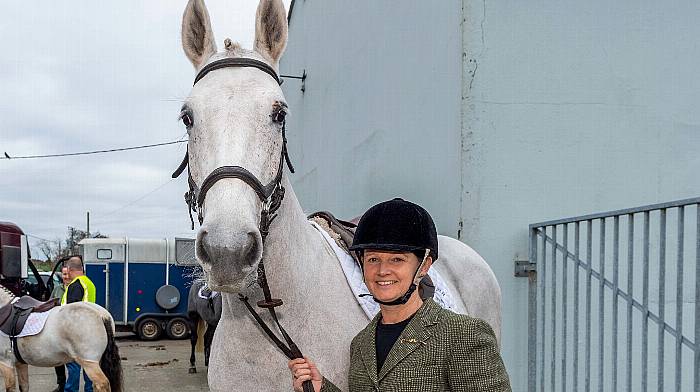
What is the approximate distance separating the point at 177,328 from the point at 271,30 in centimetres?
1347

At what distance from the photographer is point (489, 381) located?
4.72 ft

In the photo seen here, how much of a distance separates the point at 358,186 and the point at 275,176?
536 cm

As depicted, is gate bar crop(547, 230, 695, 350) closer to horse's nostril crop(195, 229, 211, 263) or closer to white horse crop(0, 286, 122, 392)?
horse's nostril crop(195, 229, 211, 263)

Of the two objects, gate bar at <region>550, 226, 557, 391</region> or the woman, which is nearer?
the woman

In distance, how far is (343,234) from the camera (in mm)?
2572

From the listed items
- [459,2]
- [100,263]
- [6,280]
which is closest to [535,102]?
[459,2]

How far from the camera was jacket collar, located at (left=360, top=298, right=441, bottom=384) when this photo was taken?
5.11 feet

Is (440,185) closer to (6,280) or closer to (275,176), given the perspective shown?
(275,176)

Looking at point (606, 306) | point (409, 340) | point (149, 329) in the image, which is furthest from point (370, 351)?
point (149, 329)

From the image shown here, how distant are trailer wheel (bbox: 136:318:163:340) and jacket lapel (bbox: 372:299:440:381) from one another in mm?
13878

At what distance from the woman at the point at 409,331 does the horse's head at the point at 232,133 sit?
1.11ft

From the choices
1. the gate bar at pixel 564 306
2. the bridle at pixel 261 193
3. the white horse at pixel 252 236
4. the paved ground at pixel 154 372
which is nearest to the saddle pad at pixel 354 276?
the white horse at pixel 252 236

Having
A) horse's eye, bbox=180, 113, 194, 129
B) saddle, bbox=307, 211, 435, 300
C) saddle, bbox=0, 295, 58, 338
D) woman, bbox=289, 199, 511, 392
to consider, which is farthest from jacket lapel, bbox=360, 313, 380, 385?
saddle, bbox=0, 295, 58, 338

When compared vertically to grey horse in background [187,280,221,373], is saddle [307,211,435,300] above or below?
above
